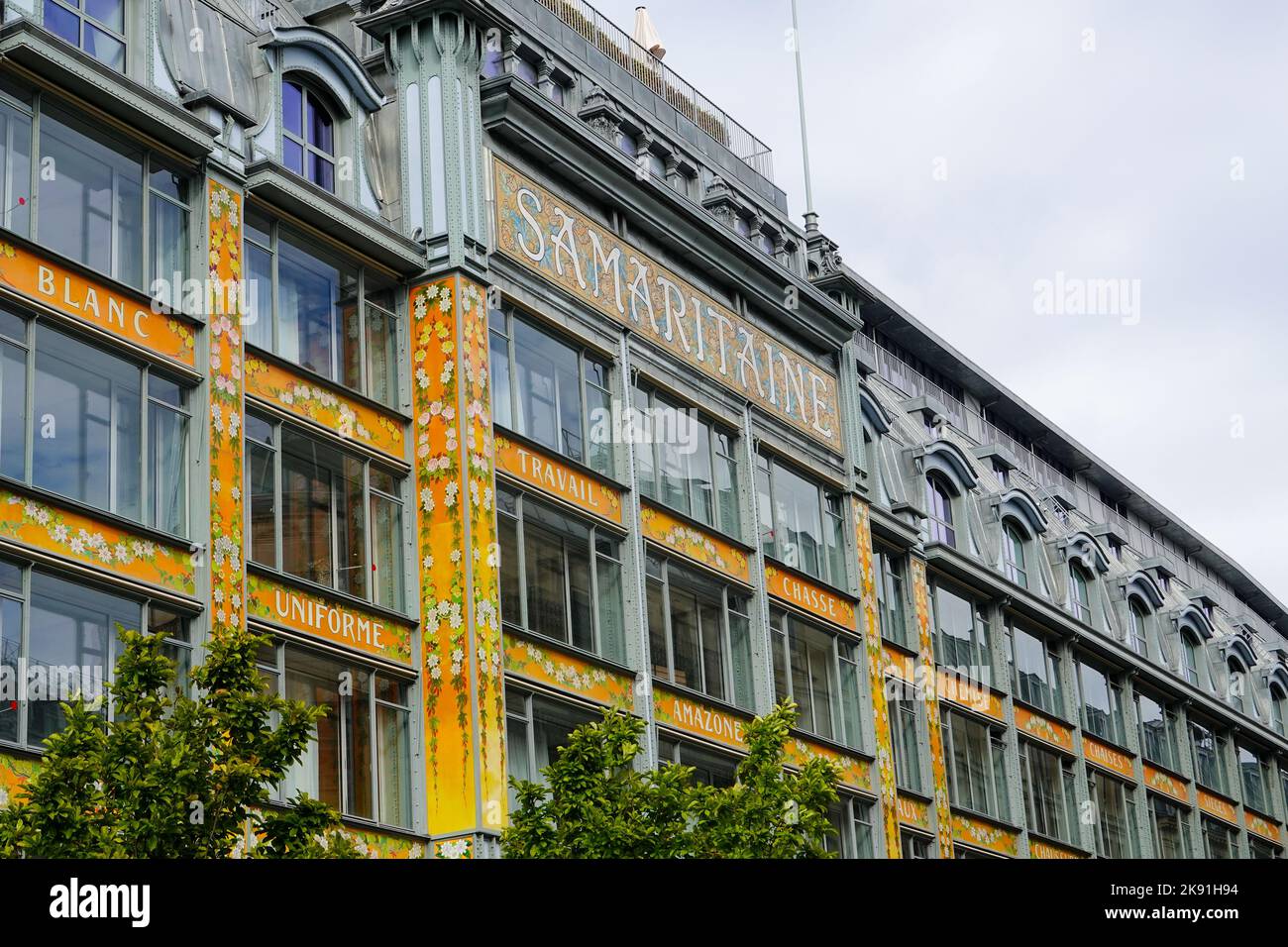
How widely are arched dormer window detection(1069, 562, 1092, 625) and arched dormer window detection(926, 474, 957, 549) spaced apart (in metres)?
7.15

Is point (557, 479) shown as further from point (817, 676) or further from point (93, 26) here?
point (93, 26)

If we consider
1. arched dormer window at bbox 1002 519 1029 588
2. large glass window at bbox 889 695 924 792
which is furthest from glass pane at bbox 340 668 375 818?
arched dormer window at bbox 1002 519 1029 588

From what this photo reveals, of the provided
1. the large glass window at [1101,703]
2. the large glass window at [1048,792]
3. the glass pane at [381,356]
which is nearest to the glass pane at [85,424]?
the glass pane at [381,356]

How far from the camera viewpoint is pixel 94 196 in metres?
29.0

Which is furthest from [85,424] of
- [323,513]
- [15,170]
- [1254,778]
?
[1254,778]

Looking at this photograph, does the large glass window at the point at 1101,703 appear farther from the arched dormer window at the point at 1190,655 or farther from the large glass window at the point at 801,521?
the large glass window at the point at 801,521

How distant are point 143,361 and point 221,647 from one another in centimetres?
756

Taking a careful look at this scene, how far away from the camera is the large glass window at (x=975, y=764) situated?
162 ft

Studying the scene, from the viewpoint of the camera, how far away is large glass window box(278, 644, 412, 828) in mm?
30484

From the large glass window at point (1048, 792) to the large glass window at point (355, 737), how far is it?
2421cm

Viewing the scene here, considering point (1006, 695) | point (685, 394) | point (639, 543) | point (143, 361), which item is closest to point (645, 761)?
point (639, 543)

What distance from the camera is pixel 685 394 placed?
40531 millimetres
